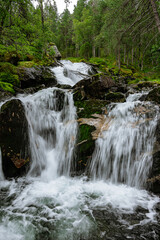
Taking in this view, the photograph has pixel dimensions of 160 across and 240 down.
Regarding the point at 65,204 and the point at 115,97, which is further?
the point at 115,97

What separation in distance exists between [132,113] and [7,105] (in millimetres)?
4595

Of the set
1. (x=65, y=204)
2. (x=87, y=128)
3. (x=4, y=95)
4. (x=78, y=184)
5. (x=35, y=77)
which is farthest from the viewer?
(x=35, y=77)

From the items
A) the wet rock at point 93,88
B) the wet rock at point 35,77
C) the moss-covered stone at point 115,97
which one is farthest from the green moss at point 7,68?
the moss-covered stone at point 115,97

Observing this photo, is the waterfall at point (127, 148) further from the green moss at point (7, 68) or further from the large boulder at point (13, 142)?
the green moss at point (7, 68)

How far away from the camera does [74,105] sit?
673 cm

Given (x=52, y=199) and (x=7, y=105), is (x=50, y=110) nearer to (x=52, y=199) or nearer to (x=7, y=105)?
(x=7, y=105)

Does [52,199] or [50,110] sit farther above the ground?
[50,110]

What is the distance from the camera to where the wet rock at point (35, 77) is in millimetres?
9891

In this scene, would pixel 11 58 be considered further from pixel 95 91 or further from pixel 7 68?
pixel 95 91

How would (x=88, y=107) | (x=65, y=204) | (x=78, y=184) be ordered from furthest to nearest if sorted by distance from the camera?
(x=88, y=107) < (x=78, y=184) < (x=65, y=204)

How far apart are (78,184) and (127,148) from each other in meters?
1.96

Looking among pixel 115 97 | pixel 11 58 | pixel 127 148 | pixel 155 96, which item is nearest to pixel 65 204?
pixel 127 148

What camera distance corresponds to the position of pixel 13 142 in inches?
193

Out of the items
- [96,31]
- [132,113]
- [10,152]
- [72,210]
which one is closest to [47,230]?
[72,210]
